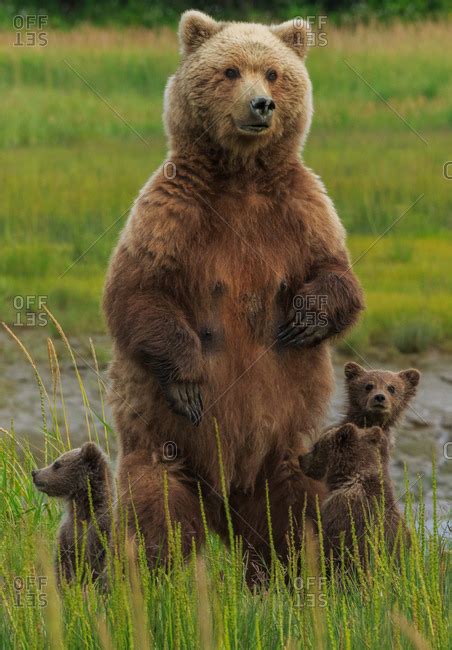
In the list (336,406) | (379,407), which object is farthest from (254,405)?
(336,406)

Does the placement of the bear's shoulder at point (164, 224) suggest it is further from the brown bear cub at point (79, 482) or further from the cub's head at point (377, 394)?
the cub's head at point (377, 394)

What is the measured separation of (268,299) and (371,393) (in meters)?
0.72

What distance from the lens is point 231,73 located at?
244 inches

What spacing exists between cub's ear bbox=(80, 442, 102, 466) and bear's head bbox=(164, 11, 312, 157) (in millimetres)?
1258

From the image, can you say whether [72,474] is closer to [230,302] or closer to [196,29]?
[230,302]

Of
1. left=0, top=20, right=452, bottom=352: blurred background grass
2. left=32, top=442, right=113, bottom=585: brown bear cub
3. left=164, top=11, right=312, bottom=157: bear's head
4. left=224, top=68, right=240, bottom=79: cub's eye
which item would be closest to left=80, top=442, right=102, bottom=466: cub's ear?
left=32, top=442, right=113, bottom=585: brown bear cub

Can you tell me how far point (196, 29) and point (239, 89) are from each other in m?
0.44

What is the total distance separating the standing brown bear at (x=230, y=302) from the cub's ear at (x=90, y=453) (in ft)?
0.72

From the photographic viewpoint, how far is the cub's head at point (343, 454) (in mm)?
5953

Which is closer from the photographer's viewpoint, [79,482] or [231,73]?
[231,73]

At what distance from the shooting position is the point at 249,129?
5.98 metres

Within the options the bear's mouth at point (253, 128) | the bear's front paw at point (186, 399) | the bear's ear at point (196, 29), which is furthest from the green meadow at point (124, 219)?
the bear's ear at point (196, 29)

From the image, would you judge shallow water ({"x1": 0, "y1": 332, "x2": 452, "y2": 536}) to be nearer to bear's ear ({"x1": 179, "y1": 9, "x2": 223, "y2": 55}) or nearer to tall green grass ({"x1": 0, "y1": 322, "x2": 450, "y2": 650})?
bear's ear ({"x1": 179, "y1": 9, "x2": 223, "y2": 55})

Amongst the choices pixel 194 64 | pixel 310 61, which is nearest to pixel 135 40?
pixel 310 61
